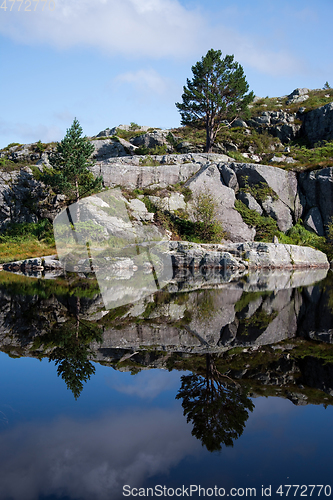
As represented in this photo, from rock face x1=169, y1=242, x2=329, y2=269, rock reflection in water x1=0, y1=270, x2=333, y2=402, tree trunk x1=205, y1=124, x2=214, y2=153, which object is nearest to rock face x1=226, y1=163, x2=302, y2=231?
rock face x1=169, y1=242, x2=329, y2=269

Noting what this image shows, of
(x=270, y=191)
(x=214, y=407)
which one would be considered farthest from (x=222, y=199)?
(x=214, y=407)

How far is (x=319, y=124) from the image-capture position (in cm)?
3884

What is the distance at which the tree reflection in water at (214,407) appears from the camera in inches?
111

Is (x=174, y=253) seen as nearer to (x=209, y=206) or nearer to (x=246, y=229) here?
(x=209, y=206)

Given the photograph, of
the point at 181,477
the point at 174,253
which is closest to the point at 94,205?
the point at 174,253

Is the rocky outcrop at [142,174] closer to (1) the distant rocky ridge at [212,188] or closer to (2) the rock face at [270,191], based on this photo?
(1) the distant rocky ridge at [212,188]

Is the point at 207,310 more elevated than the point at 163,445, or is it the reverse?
the point at 163,445

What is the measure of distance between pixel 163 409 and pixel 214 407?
0.54 metres

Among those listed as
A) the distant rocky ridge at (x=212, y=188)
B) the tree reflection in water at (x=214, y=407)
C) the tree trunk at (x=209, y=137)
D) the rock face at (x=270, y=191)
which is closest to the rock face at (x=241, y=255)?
the distant rocky ridge at (x=212, y=188)

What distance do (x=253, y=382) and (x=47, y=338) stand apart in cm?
357

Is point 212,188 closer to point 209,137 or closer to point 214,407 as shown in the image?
point 209,137

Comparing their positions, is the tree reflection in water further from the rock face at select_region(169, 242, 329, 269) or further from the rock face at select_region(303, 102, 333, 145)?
the rock face at select_region(303, 102, 333, 145)

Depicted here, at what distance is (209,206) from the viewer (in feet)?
80.8

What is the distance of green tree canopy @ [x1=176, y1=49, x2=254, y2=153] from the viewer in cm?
3053
